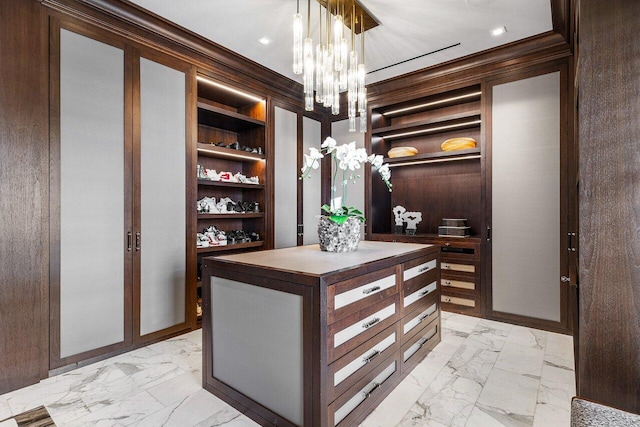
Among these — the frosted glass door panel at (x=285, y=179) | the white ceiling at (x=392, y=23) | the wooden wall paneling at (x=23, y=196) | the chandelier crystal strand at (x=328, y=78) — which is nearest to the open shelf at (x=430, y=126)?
the white ceiling at (x=392, y=23)

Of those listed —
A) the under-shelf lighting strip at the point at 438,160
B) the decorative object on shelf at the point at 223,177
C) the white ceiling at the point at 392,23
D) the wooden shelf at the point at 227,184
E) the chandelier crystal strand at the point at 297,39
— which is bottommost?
the wooden shelf at the point at 227,184

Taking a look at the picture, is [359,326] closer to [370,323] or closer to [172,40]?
[370,323]

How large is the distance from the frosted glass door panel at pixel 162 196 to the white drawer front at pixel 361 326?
6.55 ft

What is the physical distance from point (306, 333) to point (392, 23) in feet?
8.68

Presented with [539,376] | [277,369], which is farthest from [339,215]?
[539,376]

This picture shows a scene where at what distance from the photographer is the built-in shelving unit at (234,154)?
3.66 meters

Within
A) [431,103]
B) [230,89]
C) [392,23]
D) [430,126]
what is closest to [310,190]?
[230,89]

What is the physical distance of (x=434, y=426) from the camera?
5.93 ft

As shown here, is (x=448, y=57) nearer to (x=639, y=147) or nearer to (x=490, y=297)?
(x=490, y=297)

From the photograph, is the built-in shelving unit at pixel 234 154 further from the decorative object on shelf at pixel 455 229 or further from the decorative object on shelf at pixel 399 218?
the decorative object on shelf at pixel 455 229

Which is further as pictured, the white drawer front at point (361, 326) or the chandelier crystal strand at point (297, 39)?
the chandelier crystal strand at point (297, 39)

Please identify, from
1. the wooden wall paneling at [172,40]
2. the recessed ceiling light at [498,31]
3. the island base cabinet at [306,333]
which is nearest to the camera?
the island base cabinet at [306,333]

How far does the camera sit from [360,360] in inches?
72.6

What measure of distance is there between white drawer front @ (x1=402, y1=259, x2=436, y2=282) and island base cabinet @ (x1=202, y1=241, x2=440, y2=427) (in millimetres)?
26
